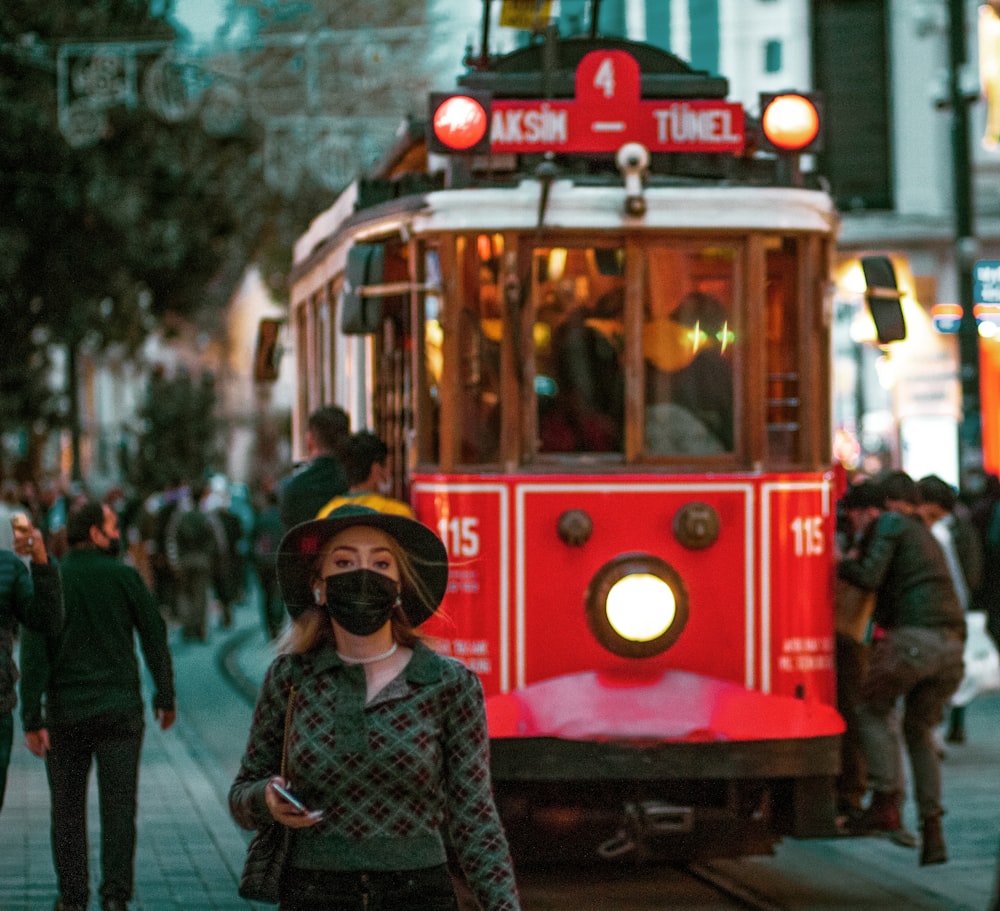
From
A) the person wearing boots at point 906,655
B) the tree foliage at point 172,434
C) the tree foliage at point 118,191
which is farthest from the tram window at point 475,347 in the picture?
the tree foliage at point 172,434

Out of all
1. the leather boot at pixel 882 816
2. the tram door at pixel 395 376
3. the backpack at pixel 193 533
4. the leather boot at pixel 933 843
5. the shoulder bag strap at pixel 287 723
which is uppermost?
the tram door at pixel 395 376

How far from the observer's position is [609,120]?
810 centimetres

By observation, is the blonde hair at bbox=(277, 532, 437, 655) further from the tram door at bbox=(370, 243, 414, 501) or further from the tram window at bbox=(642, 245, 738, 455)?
the tram door at bbox=(370, 243, 414, 501)

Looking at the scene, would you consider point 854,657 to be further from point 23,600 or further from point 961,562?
point 961,562

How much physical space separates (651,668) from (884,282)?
1.83 m

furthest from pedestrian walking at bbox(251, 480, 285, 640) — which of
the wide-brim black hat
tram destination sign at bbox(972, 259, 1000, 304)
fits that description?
the wide-brim black hat

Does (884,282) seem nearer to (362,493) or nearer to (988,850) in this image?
(362,493)

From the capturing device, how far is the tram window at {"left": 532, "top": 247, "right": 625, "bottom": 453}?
26.6 feet

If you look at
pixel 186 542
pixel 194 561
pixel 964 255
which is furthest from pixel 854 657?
pixel 186 542

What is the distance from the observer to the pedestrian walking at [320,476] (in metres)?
8.91

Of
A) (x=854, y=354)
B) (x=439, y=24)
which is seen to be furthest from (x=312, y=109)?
(x=854, y=354)

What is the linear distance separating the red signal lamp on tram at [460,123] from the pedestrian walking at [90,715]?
2121 mm

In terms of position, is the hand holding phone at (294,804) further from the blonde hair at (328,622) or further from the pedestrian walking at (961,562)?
the pedestrian walking at (961,562)

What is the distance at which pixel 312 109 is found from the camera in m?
24.7
